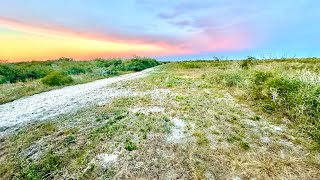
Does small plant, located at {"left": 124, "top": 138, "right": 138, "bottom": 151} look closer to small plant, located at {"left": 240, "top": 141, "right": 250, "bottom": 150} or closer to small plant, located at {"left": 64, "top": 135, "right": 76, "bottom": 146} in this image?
small plant, located at {"left": 64, "top": 135, "right": 76, "bottom": 146}

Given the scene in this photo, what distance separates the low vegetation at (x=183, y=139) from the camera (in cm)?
453

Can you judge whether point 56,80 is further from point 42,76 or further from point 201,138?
point 201,138

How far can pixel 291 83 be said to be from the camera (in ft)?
25.4

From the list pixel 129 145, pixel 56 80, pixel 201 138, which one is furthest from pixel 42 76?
pixel 201 138

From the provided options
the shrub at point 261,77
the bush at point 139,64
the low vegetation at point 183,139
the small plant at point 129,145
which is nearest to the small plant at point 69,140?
the low vegetation at point 183,139

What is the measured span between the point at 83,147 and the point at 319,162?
3.94 m

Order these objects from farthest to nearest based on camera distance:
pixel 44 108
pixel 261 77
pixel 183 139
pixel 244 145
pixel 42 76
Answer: pixel 42 76
pixel 261 77
pixel 44 108
pixel 183 139
pixel 244 145

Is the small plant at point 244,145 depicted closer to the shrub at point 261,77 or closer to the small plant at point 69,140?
the small plant at point 69,140

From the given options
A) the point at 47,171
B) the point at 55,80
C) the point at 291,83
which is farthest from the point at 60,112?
the point at 55,80

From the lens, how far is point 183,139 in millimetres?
5434

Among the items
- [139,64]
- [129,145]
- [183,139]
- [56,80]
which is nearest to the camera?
[129,145]

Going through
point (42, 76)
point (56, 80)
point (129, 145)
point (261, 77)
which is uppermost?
point (261, 77)

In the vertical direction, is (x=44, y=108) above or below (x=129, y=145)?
below

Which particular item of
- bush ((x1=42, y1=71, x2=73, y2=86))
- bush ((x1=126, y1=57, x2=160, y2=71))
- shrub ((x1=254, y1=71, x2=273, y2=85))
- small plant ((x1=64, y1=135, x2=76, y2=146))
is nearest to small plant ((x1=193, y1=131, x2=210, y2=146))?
small plant ((x1=64, y1=135, x2=76, y2=146))
